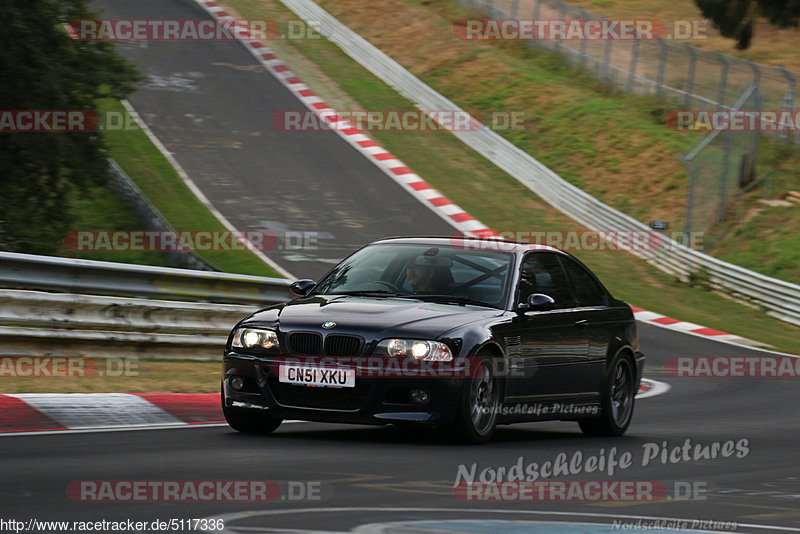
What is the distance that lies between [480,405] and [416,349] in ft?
2.07

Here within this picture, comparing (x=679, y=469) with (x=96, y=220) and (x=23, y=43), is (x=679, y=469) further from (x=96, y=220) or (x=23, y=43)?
(x=96, y=220)

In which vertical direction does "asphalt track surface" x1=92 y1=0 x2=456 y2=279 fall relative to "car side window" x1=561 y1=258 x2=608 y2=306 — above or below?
below

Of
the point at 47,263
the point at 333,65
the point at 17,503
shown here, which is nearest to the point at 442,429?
the point at 17,503

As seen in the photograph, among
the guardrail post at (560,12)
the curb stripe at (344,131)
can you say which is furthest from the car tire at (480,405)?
the guardrail post at (560,12)

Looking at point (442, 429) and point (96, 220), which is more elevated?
point (442, 429)

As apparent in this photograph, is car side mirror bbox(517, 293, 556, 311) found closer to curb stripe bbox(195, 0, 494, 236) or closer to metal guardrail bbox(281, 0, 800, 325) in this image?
metal guardrail bbox(281, 0, 800, 325)

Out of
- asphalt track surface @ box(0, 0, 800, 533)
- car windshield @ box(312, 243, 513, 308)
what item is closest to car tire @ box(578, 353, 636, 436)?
asphalt track surface @ box(0, 0, 800, 533)

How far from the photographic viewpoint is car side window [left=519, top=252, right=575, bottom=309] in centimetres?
955

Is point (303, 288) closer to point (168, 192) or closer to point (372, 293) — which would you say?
point (372, 293)

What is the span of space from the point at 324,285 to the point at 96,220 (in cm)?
1286

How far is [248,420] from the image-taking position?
8805 mm

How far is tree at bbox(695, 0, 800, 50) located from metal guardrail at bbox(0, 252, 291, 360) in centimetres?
3370

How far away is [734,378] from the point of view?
53.3ft

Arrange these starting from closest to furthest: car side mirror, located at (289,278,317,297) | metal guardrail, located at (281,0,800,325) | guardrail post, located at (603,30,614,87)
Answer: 1. car side mirror, located at (289,278,317,297)
2. metal guardrail, located at (281,0,800,325)
3. guardrail post, located at (603,30,614,87)
